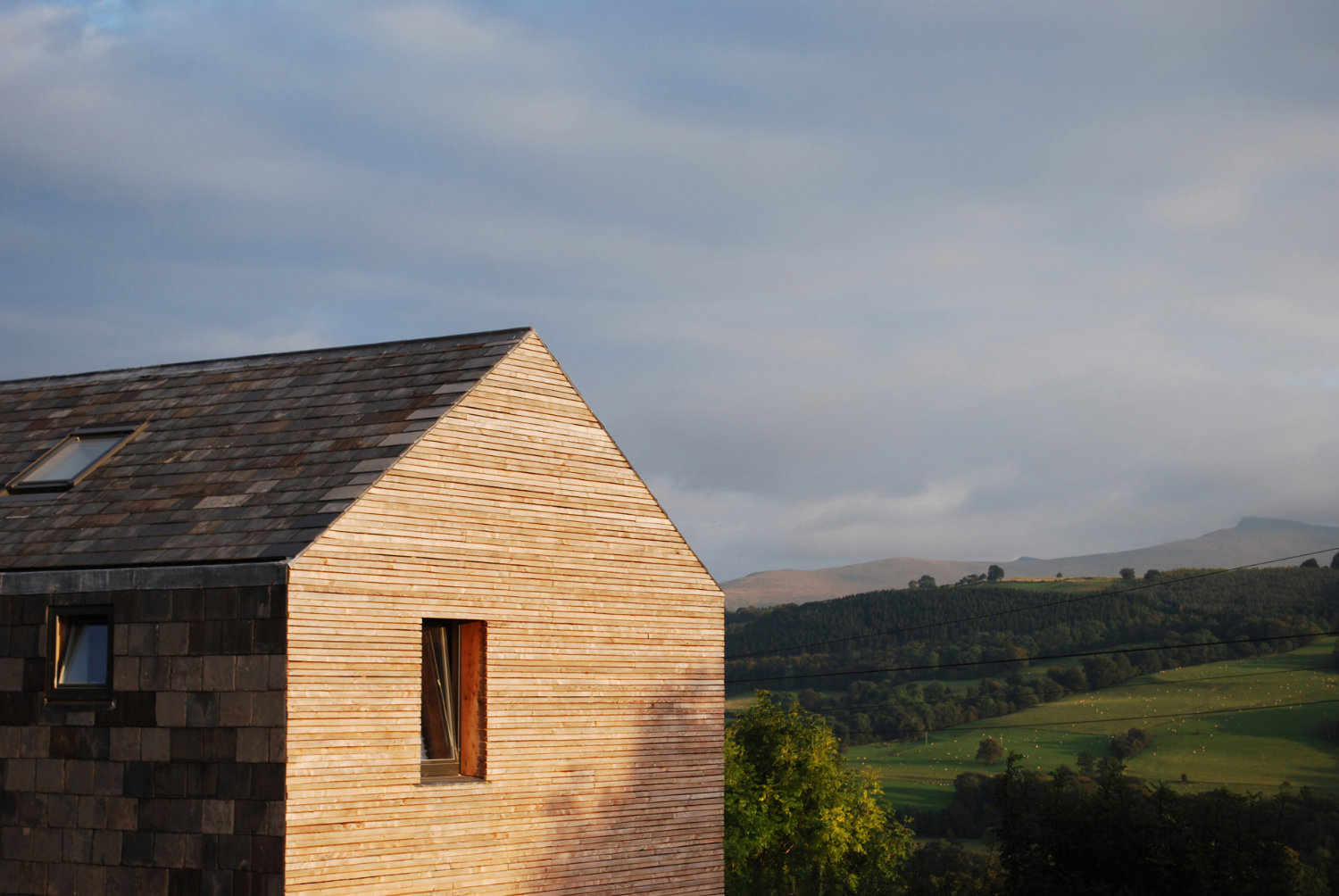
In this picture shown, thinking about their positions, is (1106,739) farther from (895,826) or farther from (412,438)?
(412,438)

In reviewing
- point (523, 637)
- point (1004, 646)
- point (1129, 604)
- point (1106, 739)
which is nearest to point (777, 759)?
point (523, 637)

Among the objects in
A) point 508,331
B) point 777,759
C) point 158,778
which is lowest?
point 777,759

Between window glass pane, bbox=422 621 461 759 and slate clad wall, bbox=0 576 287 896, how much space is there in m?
2.39

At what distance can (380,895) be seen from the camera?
14.4 metres

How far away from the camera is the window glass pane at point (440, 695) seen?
15.7 meters

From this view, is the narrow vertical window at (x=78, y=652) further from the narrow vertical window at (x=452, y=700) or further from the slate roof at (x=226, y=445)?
the narrow vertical window at (x=452, y=700)

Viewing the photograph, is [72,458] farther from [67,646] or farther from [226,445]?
[67,646]

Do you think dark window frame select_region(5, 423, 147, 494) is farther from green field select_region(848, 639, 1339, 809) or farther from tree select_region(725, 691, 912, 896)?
green field select_region(848, 639, 1339, 809)

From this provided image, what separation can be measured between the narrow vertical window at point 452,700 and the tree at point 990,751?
289 ft

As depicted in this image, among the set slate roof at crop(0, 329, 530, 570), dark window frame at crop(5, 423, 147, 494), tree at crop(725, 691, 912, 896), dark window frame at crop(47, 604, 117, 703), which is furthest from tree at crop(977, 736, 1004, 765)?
dark window frame at crop(47, 604, 117, 703)

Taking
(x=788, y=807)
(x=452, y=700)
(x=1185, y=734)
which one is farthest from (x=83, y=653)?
(x=1185, y=734)

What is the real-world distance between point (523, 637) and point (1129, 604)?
364 ft

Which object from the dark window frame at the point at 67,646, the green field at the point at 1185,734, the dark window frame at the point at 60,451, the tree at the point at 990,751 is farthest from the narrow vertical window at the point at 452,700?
the tree at the point at 990,751

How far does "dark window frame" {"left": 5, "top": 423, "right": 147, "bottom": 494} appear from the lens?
1717 cm
